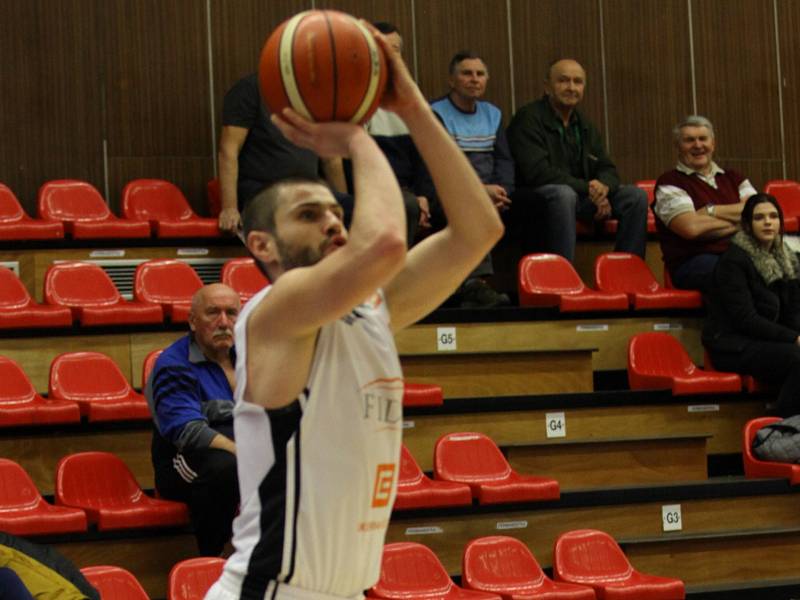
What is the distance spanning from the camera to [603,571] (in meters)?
5.27

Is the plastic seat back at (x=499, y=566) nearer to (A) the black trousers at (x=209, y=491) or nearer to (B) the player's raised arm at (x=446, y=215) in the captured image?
(A) the black trousers at (x=209, y=491)

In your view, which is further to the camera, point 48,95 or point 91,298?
point 48,95

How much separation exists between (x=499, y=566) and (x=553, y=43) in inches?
183

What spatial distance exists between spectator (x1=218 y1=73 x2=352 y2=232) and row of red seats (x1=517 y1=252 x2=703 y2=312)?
107 centimetres

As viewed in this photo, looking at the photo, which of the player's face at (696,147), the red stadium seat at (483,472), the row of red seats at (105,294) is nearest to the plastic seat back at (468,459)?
the red stadium seat at (483,472)

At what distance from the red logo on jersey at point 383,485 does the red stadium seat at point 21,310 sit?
12.6ft

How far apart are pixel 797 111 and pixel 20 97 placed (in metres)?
5.18

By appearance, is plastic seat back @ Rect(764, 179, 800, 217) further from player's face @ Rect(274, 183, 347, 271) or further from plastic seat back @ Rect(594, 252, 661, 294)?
player's face @ Rect(274, 183, 347, 271)

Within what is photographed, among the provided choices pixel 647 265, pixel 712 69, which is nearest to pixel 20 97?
pixel 647 265

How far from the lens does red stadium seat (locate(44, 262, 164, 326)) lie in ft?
19.7

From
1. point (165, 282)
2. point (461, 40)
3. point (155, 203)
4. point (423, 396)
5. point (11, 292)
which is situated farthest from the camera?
point (461, 40)

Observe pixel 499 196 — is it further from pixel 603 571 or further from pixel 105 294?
pixel 603 571

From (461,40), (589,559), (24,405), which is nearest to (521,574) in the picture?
(589,559)

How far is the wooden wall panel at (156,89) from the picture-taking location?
25.5 ft
